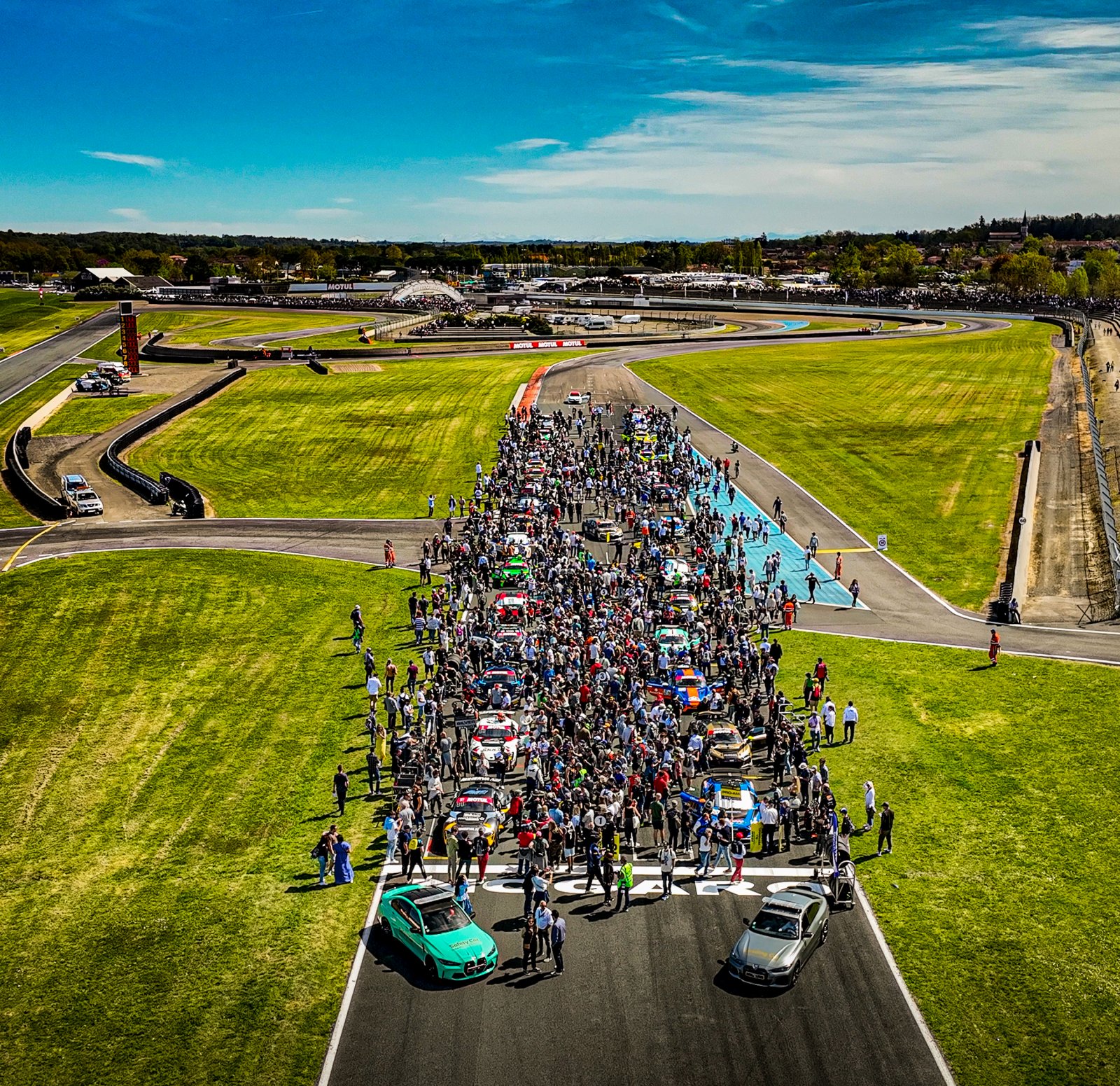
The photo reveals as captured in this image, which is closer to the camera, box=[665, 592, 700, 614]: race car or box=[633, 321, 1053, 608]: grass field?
box=[665, 592, 700, 614]: race car

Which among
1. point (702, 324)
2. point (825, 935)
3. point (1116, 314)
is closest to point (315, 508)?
point (825, 935)

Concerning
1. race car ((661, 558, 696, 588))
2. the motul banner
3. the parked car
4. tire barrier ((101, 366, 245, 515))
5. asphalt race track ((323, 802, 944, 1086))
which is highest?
the motul banner

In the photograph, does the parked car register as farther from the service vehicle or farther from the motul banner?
the service vehicle

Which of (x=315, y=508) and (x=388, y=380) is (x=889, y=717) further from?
(x=388, y=380)

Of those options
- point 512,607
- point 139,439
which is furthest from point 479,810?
point 139,439

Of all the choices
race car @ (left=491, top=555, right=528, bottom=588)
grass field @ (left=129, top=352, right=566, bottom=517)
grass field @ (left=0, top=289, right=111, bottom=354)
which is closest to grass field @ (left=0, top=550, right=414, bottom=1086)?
race car @ (left=491, top=555, right=528, bottom=588)

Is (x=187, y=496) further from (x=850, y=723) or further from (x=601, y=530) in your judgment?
(x=850, y=723)
